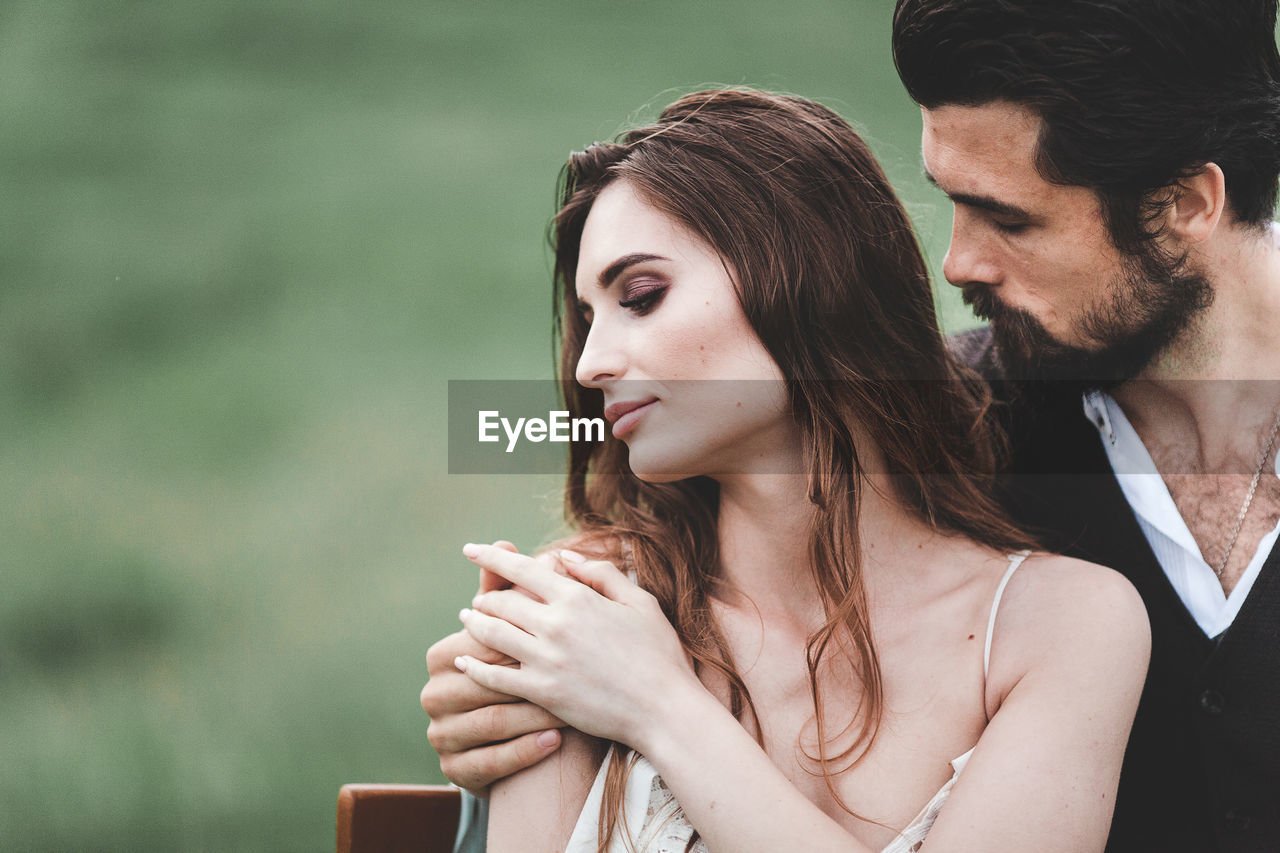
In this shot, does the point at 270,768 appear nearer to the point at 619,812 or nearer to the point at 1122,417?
the point at 619,812

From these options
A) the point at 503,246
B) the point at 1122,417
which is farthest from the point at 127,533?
the point at 1122,417

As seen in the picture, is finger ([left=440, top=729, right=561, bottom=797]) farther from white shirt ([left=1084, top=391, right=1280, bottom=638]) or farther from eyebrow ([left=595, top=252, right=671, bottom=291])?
white shirt ([left=1084, top=391, right=1280, bottom=638])

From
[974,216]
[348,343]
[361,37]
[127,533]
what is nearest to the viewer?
[974,216]

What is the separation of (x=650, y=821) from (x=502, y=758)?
0.84 ft

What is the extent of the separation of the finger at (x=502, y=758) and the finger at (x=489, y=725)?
0.04 ft

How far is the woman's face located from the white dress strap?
0.48m

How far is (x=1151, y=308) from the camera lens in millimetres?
2340

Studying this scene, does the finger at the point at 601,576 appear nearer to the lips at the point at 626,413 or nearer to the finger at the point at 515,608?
the finger at the point at 515,608

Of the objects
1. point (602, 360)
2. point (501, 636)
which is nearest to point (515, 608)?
point (501, 636)

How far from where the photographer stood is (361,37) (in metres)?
8.30

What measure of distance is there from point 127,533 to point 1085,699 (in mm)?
4518

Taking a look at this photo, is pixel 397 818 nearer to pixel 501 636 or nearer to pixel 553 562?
pixel 501 636

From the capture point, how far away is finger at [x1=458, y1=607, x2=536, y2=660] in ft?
6.09

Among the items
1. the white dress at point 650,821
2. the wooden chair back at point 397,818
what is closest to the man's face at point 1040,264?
the white dress at point 650,821
